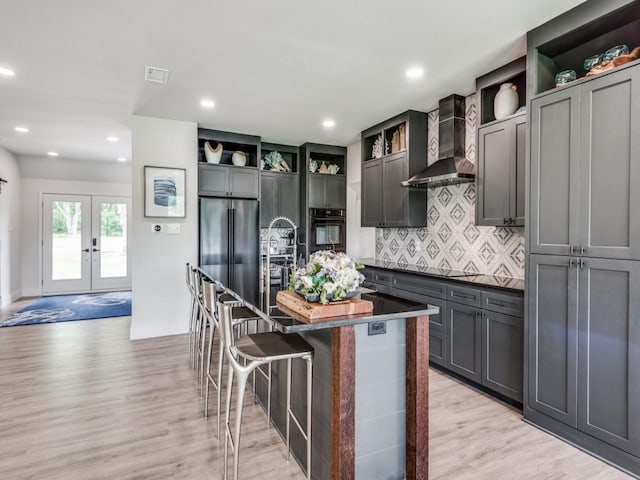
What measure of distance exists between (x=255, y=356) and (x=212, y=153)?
3.99 m

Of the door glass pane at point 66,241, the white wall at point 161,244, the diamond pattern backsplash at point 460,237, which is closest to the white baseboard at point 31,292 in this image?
the door glass pane at point 66,241

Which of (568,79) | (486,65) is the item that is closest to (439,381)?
(568,79)

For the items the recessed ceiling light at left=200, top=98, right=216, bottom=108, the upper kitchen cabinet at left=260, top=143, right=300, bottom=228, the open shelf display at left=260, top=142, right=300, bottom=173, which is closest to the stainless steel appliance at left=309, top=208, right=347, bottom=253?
the upper kitchen cabinet at left=260, top=143, right=300, bottom=228

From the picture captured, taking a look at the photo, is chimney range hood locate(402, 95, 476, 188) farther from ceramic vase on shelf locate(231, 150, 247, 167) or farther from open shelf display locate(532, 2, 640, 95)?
ceramic vase on shelf locate(231, 150, 247, 167)

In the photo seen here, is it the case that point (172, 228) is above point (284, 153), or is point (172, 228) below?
below

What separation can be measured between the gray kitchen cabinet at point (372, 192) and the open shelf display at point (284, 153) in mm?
1548

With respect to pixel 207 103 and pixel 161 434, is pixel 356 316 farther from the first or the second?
pixel 207 103

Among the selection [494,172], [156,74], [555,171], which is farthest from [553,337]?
[156,74]

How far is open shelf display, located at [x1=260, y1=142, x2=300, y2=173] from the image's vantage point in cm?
601

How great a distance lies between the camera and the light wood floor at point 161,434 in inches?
81.5

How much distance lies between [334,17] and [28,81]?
312 centimetres

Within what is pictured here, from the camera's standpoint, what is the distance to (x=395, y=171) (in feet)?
15.0

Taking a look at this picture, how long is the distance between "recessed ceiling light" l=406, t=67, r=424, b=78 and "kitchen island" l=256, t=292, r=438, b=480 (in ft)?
7.48

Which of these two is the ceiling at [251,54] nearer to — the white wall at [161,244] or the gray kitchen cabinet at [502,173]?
the white wall at [161,244]
